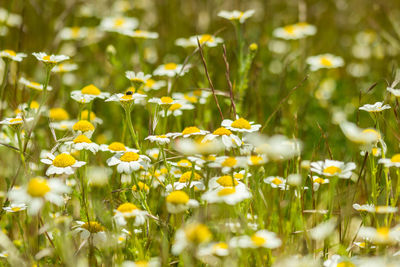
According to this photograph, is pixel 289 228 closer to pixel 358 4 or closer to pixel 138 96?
pixel 138 96

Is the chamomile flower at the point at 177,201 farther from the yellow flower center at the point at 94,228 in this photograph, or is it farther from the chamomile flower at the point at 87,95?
the chamomile flower at the point at 87,95

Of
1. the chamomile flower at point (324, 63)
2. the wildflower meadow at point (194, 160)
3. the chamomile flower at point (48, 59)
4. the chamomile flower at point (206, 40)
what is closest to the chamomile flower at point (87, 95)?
the wildflower meadow at point (194, 160)

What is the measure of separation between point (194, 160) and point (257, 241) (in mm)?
309

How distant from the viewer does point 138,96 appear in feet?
4.94

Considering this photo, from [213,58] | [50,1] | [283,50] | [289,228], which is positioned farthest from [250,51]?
[50,1]

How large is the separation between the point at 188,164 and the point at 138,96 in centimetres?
27

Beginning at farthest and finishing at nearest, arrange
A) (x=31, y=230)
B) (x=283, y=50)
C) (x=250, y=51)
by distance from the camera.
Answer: (x=283, y=50), (x=250, y=51), (x=31, y=230)

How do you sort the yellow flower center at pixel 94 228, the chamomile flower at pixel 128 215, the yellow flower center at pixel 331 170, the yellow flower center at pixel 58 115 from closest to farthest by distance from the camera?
1. the chamomile flower at pixel 128 215
2. the yellow flower center at pixel 94 228
3. the yellow flower center at pixel 331 170
4. the yellow flower center at pixel 58 115

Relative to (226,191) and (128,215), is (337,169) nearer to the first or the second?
(226,191)

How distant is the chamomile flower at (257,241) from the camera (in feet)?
3.55

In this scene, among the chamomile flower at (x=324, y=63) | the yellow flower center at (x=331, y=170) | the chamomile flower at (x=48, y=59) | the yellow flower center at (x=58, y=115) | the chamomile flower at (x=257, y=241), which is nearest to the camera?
the chamomile flower at (x=257, y=241)

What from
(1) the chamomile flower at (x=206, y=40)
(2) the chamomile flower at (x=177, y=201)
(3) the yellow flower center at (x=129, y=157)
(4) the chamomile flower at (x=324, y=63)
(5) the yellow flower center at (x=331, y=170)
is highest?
(1) the chamomile flower at (x=206, y=40)

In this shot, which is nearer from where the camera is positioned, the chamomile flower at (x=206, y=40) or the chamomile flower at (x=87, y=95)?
the chamomile flower at (x=87, y=95)

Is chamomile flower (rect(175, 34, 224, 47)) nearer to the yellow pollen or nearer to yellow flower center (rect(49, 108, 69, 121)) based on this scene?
yellow flower center (rect(49, 108, 69, 121))
